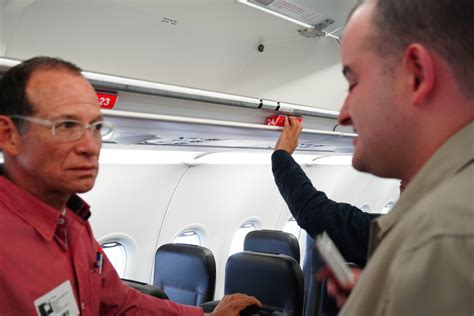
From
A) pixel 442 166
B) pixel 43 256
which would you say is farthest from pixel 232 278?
pixel 442 166

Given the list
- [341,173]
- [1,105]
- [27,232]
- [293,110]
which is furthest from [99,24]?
[341,173]

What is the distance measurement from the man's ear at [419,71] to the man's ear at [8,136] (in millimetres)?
1451

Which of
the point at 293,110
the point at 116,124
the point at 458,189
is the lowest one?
the point at 458,189

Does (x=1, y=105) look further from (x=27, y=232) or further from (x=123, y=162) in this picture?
(x=123, y=162)

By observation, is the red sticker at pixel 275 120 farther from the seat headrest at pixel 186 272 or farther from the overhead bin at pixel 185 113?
the seat headrest at pixel 186 272

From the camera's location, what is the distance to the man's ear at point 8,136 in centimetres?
162

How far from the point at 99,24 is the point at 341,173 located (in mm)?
7352

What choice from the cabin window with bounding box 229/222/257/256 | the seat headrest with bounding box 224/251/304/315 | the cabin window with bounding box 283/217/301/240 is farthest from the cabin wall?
the seat headrest with bounding box 224/251/304/315

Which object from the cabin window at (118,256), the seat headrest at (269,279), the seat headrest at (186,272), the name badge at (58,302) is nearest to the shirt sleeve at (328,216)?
the seat headrest at (269,279)

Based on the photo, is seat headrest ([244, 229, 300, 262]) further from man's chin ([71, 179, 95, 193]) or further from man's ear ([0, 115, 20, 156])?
man's ear ([0, 115, 20, 156])

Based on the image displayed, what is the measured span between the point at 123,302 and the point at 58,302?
56 centimetres

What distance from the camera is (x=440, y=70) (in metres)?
0.88

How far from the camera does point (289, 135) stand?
319 cm

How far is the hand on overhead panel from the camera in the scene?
295 centimetres
